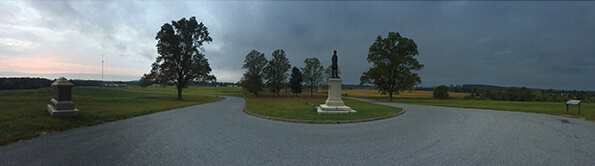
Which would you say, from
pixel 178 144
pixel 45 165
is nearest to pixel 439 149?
pixel 178 144

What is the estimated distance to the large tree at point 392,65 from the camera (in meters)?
29.3

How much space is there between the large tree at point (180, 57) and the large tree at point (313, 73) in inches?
963

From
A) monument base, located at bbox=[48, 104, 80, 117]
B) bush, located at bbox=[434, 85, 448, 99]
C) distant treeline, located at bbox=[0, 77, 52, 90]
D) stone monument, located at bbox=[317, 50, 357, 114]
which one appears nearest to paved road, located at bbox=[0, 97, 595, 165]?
monument base, located at bbox=[48, 104, 80, 117]

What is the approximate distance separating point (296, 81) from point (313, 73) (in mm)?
4371

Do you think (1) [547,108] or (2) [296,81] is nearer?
(1) [547,108]

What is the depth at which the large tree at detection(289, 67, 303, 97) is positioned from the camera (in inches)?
1833

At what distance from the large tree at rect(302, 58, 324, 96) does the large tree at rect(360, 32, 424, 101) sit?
15765 mm

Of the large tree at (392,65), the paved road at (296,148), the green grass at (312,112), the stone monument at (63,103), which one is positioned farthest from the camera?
the large tree at (392,65)

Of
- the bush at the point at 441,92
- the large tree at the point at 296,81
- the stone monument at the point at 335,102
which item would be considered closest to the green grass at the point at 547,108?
the stone monument at the point at 335,102

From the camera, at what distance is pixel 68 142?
5340 mm

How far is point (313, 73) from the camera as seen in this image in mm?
47000

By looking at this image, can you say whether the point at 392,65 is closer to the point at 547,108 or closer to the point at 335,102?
the point at 547,108

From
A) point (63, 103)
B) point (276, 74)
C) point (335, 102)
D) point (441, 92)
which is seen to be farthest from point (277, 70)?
point (441, 92)

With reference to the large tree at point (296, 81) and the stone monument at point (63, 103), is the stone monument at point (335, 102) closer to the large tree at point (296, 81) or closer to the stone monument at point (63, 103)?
the stone monument at point (63, 103)
